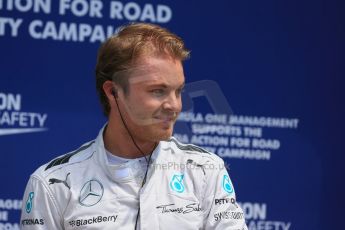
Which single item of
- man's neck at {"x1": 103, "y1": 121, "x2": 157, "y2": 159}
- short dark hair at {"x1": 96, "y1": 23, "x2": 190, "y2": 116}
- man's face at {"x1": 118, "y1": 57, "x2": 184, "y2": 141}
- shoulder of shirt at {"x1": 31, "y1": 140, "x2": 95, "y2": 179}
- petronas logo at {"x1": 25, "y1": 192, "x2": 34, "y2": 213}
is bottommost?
petronas logo at {"x1": 25, "y1": 192, "x2": 34, "y2": 213}

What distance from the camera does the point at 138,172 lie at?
6.46ft

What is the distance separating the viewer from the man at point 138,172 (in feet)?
6.23

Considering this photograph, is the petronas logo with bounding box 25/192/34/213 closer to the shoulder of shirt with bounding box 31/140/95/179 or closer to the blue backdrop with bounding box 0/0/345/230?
the shoulder of shirt with bounding box 31/140/95/179

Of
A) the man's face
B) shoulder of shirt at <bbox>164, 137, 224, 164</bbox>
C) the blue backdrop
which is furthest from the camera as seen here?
the blue backdrop

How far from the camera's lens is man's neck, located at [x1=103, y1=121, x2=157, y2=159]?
1.99m

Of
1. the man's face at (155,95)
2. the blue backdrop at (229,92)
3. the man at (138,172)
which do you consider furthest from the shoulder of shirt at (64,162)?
the blue backdrop at (229,92)

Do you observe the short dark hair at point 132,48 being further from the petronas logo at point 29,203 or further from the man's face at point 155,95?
the petronas logo at point 29,203

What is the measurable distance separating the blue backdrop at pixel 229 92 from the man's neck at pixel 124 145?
126 centimetres

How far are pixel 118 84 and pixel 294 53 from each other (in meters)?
1.59

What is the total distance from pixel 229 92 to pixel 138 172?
4.66 feet

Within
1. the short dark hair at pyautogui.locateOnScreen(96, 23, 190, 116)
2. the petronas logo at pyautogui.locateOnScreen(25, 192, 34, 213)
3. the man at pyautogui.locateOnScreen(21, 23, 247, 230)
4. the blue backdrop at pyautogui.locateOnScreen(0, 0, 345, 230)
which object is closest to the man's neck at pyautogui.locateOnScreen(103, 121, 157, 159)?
the man at pyautogui.locateOnScreen(21, 23, 247, 230)

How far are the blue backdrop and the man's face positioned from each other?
135cm

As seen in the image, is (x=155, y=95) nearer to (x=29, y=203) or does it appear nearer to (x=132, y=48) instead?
(x=132, y=48)

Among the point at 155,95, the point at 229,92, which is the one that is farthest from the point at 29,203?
the point at 229,92
